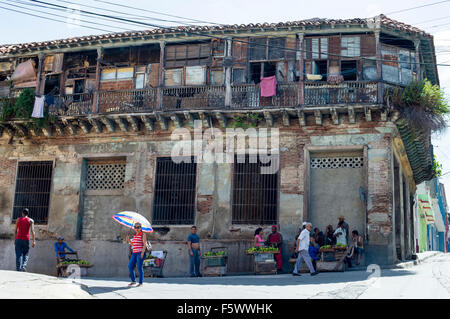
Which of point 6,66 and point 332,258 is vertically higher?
point 6,66

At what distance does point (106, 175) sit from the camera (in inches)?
843

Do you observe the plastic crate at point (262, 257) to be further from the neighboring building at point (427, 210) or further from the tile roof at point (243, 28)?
the neighboring building at point (427, 210)

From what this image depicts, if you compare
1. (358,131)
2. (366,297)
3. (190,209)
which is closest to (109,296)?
(366,297)

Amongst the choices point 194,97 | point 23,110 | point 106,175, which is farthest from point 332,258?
point 23,110

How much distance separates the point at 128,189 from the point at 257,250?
→ 235 inches

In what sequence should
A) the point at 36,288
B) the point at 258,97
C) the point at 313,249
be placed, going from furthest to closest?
1. the point at 258,97
2. the point at 313,249
3. the point at 36,288

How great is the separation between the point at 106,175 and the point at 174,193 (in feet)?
9.70

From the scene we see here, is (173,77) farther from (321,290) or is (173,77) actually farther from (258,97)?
(321,290)

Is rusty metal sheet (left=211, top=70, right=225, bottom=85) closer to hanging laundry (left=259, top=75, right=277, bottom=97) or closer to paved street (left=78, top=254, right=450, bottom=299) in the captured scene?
hanging laundry (left=259, top=75, right=277, bottom=97)

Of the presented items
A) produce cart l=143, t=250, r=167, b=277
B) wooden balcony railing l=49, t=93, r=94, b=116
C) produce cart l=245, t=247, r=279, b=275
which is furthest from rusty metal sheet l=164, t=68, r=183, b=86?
produce cart l=245, t=247, r=279, b=275

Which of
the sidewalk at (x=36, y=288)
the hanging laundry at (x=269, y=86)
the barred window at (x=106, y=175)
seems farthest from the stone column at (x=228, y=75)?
the sidewalk at (x=36, y=288)

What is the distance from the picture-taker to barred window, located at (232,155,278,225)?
19109mm

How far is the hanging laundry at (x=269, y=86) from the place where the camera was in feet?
63.0

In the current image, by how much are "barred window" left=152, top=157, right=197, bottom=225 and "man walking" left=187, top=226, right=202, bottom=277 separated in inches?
80.3
